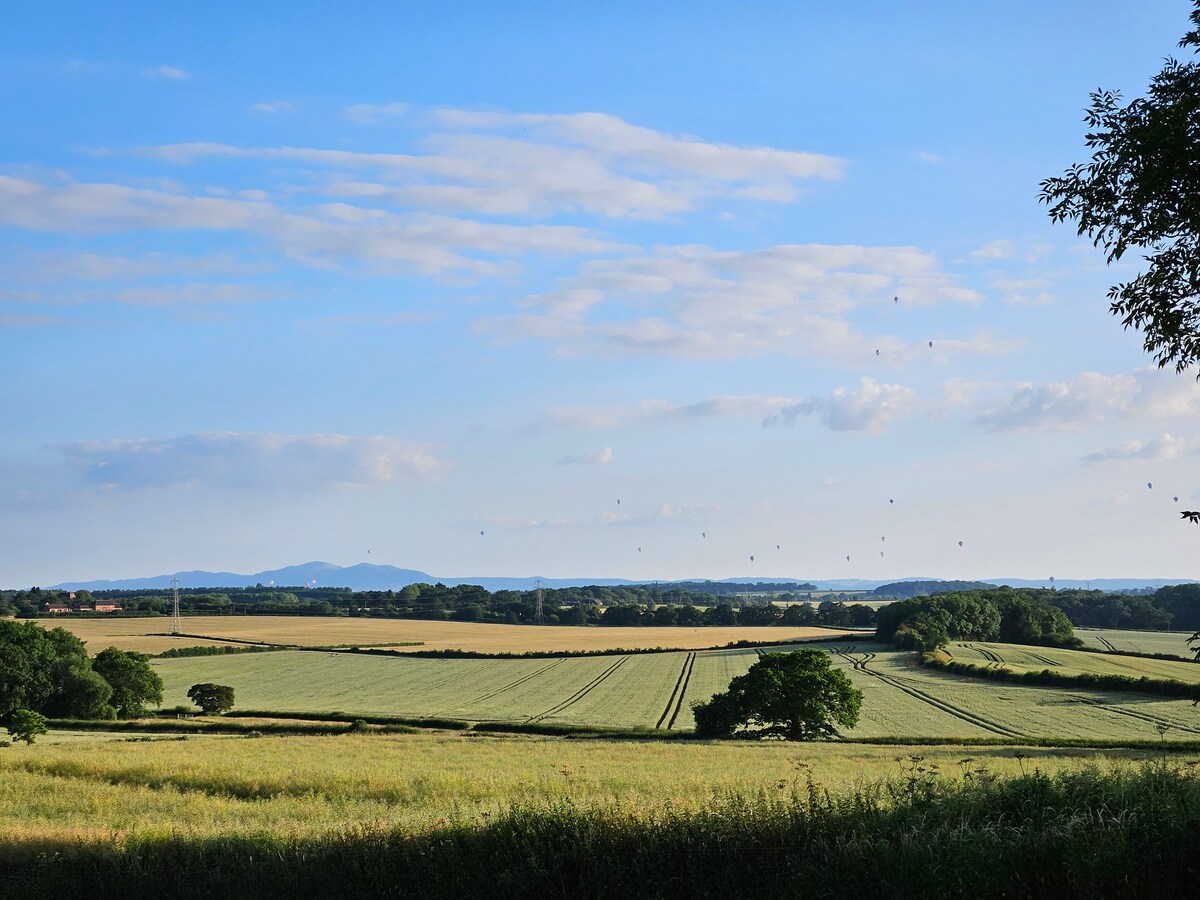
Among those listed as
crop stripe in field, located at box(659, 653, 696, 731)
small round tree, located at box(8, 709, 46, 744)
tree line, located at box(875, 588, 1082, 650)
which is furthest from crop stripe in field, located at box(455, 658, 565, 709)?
tree line, located at box(875, 588, 1082, 650)

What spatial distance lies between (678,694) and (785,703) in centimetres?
2643

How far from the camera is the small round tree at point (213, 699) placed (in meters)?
72.8

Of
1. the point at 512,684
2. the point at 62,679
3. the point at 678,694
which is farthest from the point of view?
the point at 512,684

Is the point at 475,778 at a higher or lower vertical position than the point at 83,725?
higher

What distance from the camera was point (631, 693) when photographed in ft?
273

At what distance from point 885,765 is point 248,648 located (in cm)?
10885

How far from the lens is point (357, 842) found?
1000 cm

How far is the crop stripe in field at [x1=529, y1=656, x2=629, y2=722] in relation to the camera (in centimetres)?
6931

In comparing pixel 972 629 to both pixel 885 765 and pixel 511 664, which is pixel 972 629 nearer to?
pixel 511 664

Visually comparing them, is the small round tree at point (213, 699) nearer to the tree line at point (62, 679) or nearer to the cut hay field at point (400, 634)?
the tree line at point (62, 679)

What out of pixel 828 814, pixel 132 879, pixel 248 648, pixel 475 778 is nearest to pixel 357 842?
pixel 132 879

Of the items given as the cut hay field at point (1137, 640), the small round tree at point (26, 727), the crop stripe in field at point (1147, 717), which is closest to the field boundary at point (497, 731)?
the crop stripe in field at point (1147, 717)

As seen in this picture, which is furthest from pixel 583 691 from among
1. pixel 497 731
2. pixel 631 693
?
pixel 497 731

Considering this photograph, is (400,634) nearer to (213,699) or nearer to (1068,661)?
(213,699)
